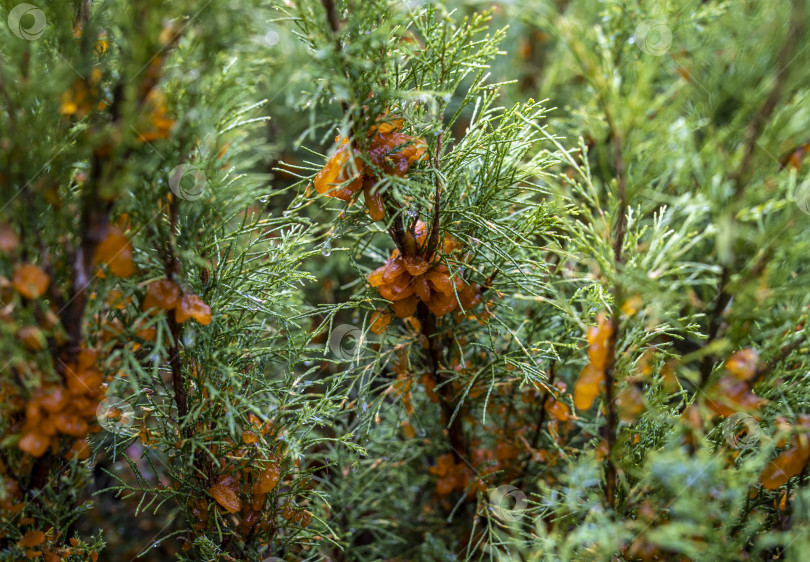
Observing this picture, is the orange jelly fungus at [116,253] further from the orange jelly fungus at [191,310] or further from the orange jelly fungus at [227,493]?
the orange jelly fungus at [227,493]

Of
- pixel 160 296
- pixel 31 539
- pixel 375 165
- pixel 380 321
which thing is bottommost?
pixel 31 539

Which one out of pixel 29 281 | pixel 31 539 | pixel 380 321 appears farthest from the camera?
pixel 380 321

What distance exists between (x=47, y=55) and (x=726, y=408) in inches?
39.8

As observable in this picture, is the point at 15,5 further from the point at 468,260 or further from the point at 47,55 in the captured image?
the point at 468,260

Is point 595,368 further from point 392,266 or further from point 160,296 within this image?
point 160,296

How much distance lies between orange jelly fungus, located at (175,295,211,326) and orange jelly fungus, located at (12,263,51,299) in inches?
6.2

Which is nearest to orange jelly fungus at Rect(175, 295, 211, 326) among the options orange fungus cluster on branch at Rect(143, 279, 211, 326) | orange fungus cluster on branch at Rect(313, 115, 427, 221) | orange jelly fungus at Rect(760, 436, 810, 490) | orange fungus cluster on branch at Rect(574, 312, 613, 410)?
orange fungus cluster on branch at Rect(143, 279, 211, 326)

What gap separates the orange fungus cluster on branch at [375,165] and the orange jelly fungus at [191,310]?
248 mm

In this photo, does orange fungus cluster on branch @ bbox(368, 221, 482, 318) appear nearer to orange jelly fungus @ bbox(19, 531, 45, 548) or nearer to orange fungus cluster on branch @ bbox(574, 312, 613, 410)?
orange fungus cluster on branch @ bbox(574, 312, 613, 410)

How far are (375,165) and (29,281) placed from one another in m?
0.46

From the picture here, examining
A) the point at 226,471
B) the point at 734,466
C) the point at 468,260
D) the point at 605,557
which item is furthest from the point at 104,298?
the point at 734,466

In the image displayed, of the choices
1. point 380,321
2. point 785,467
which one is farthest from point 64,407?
point 785,467

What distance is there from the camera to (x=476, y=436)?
4.13 ft

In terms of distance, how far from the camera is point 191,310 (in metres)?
0.72
